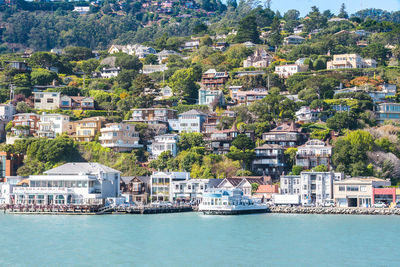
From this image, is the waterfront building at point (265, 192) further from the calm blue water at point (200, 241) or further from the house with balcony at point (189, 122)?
the house with balcony at point (189, 122)

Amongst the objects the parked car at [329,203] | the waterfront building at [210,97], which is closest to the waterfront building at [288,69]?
the waterfront building at [210,97]

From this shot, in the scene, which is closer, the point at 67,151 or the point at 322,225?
the point at 322,225

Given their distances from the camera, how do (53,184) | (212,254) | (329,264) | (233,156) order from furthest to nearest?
1. (233,156)
2. (53,184)
3. (212,254)
4. (329,264)

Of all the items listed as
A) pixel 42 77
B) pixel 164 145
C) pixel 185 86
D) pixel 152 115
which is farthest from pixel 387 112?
pixel 42 77

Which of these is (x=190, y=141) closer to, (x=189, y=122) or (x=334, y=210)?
(x=189, y=122)

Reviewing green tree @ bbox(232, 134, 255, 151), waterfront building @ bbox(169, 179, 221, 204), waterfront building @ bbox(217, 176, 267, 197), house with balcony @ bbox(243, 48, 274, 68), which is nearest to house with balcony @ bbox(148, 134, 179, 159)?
waterfront building @ bbox(169, 179, 221, 204)

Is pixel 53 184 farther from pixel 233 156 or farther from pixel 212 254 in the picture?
pixel 212 254

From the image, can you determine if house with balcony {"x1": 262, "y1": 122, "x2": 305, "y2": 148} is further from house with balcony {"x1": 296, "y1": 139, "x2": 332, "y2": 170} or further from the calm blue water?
the calm blue water

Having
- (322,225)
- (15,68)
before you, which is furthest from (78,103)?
(322,225)
